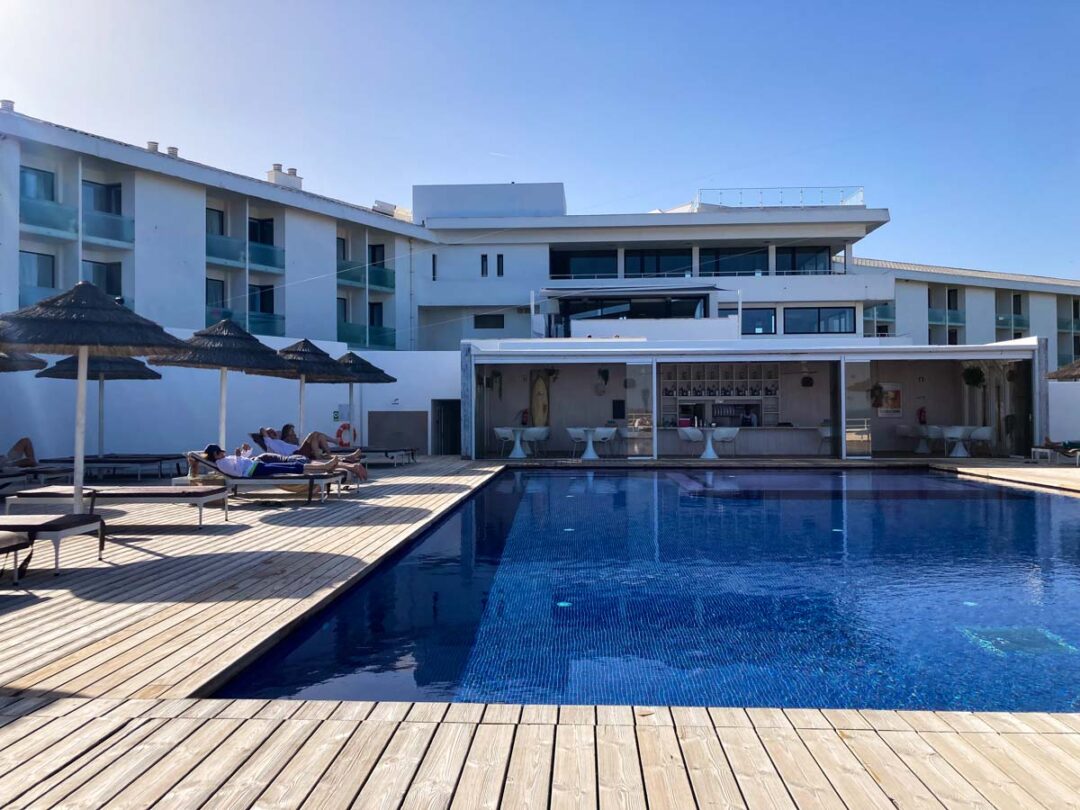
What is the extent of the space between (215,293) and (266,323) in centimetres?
183

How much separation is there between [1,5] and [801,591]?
36.9 ft

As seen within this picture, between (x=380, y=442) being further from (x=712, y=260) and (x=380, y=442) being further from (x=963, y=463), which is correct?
(x=712, y=260)

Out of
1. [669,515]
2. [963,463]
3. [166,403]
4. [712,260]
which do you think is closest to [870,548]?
[669,515]

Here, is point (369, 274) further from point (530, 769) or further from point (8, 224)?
point (530, 769)

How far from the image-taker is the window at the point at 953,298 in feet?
128

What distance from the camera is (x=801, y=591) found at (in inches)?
257

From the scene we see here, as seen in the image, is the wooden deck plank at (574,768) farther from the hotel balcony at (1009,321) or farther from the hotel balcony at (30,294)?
the hotel balcony at (1009,321)

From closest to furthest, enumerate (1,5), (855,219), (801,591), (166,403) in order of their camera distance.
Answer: (801,591) < (1,5) < (166,403) < (855,219)

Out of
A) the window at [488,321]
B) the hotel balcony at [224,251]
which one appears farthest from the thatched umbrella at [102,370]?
the window at [488,321]

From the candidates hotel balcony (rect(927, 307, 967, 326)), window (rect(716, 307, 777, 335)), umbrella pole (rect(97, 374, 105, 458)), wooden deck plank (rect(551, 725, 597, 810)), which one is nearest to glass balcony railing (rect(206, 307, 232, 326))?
umbrella pole (rect(97, 374, 105, 458))

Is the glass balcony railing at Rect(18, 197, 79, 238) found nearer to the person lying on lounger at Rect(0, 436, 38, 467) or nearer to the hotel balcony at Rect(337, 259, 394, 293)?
the person lying on lounger at Rect(0, 436, 38, 467)

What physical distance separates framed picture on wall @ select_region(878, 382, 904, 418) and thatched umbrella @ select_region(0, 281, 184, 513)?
59.5ft

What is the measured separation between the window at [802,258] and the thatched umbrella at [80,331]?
84.0 ft

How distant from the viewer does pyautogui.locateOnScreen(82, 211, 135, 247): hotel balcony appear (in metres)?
19.6
